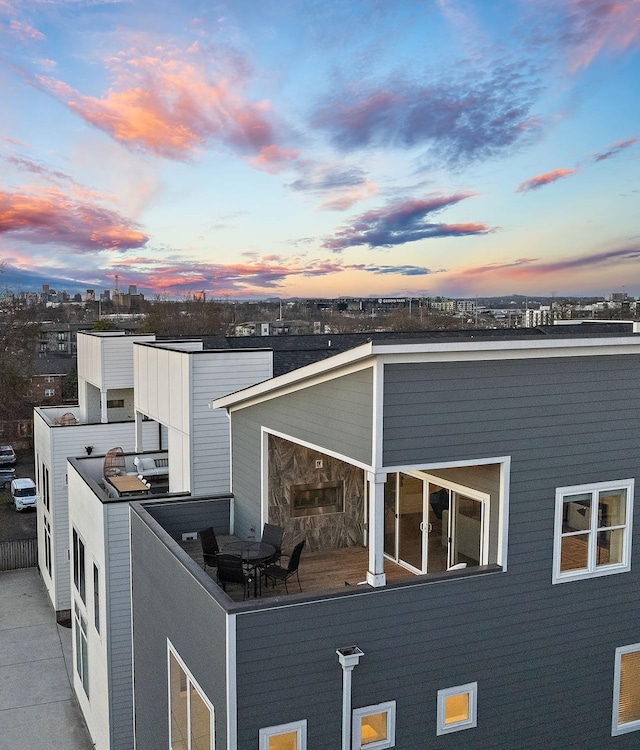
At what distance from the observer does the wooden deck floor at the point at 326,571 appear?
29.4 feet

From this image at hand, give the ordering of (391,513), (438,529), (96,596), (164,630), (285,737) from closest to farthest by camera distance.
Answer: (285,737), (164,630), (438,529), (391,513), (96,596)

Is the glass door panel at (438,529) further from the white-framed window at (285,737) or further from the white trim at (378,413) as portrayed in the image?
the white-framed window at (285,737)

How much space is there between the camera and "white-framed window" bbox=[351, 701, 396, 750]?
22.3 ft

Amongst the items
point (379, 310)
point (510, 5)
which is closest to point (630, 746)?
point (510, 5)

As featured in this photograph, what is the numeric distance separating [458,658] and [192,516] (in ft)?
18.1

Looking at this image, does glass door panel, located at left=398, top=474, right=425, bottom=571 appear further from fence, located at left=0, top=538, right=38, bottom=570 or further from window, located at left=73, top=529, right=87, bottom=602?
fence, located at left=0, top=538, right=38, bottom=570

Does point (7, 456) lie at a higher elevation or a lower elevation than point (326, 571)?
lower

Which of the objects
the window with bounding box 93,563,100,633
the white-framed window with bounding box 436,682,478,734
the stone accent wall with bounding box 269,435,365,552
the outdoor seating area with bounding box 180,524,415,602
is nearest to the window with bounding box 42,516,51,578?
the window with bounding box 93,563,100,633

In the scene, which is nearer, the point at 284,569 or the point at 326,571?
the point at 284,569

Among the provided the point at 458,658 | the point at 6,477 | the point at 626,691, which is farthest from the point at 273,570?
the point at 6,477

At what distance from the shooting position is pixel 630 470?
805 centimetres

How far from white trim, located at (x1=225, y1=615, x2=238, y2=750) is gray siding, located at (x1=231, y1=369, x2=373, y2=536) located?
7.08 ft

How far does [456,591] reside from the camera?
7.09 meters

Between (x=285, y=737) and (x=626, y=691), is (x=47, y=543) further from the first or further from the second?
(x=626, y=691)
